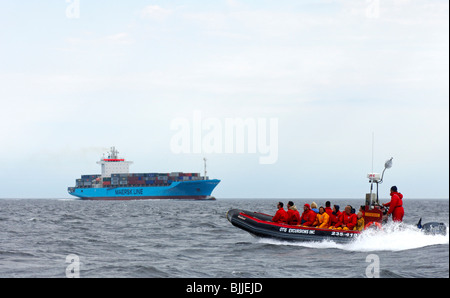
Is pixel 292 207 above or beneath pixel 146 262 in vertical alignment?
above

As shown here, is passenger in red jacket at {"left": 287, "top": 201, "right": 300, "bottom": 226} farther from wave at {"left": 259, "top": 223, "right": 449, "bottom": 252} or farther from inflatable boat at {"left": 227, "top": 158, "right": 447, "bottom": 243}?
wave at {"left": 259, "top": 223, "right": 449, "bottom": 252}

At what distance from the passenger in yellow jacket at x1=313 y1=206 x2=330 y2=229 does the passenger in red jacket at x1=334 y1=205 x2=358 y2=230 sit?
1.11ft

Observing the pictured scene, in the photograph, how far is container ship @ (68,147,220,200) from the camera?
95.3m

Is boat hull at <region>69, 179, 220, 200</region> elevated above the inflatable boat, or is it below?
below

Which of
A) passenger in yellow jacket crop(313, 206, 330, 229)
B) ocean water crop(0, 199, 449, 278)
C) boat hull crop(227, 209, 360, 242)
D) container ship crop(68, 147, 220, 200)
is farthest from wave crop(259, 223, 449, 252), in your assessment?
container ship crop(68, 147, 220, 200)

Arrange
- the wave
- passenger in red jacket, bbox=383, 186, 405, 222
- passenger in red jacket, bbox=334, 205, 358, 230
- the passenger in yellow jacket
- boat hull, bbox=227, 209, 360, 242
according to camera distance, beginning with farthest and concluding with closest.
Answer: the passenger in yellow jacket
passenger in red jacket, bbox=334, 205, 358, 230
boat hull, bbox=227, 209, 360, 242
the wave
passenger in red jacket, bbox=383, 186, 405, 222

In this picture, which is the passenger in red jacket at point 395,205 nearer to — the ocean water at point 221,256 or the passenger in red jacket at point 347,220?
the ocean water at point 221,256

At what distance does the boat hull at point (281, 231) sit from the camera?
1725 centimetres

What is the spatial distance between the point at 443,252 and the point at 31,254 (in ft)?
40.3

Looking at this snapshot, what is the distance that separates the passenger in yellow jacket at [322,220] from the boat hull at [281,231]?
404 mm

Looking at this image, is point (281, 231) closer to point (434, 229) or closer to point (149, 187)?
point (434, 229)
